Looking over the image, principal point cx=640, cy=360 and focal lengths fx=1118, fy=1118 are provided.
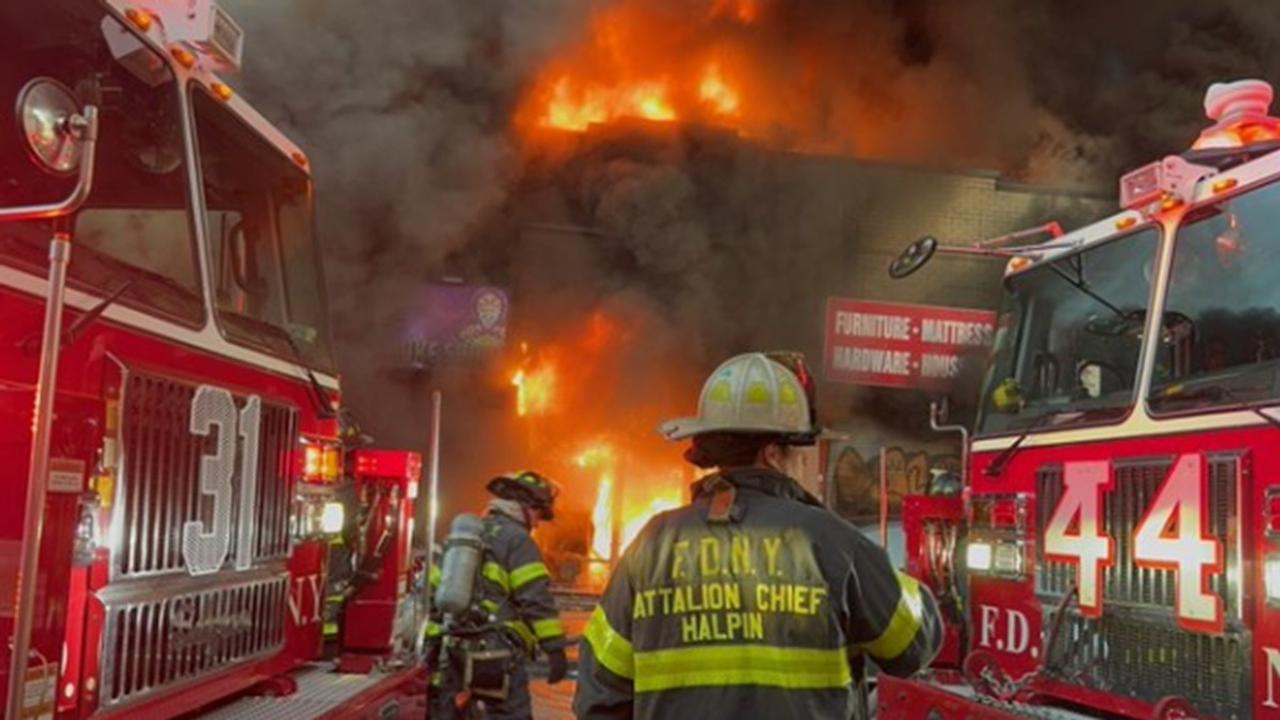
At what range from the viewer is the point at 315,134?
575 centimetres

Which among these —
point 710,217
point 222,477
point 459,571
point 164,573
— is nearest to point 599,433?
point 710,217

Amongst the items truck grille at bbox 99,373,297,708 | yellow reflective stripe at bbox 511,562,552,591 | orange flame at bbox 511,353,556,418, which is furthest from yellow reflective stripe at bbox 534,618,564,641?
orange flame at bbox 511,353,556,418

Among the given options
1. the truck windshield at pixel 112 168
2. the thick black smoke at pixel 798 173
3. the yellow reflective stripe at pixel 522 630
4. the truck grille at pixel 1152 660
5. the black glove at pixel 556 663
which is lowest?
the black glove at pixel 556 663

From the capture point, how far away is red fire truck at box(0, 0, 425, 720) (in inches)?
78.7

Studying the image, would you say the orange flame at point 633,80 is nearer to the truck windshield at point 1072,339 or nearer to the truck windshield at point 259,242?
the truck windshield at point 259,242

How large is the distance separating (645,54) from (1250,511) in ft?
35.6

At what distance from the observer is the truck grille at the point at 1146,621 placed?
313cm

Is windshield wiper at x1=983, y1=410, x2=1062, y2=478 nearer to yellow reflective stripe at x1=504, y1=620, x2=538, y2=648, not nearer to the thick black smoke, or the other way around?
yellow reflective stripe at x1=504, y1=620, x2=538, y2=648

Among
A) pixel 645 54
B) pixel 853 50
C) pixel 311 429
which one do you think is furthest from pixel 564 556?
pixel 311 429

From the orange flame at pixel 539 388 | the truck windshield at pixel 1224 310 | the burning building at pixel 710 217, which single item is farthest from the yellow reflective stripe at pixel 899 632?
the orange flame at pixel 539 388

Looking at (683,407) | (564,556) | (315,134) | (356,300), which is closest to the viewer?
(315,134)

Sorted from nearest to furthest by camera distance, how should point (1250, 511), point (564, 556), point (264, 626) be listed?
point (1250, 511) → point (264, 626) → point (564, 556)

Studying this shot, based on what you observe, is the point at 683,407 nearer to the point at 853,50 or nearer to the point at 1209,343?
the point at 853,50

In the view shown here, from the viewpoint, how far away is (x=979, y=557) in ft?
14.5
